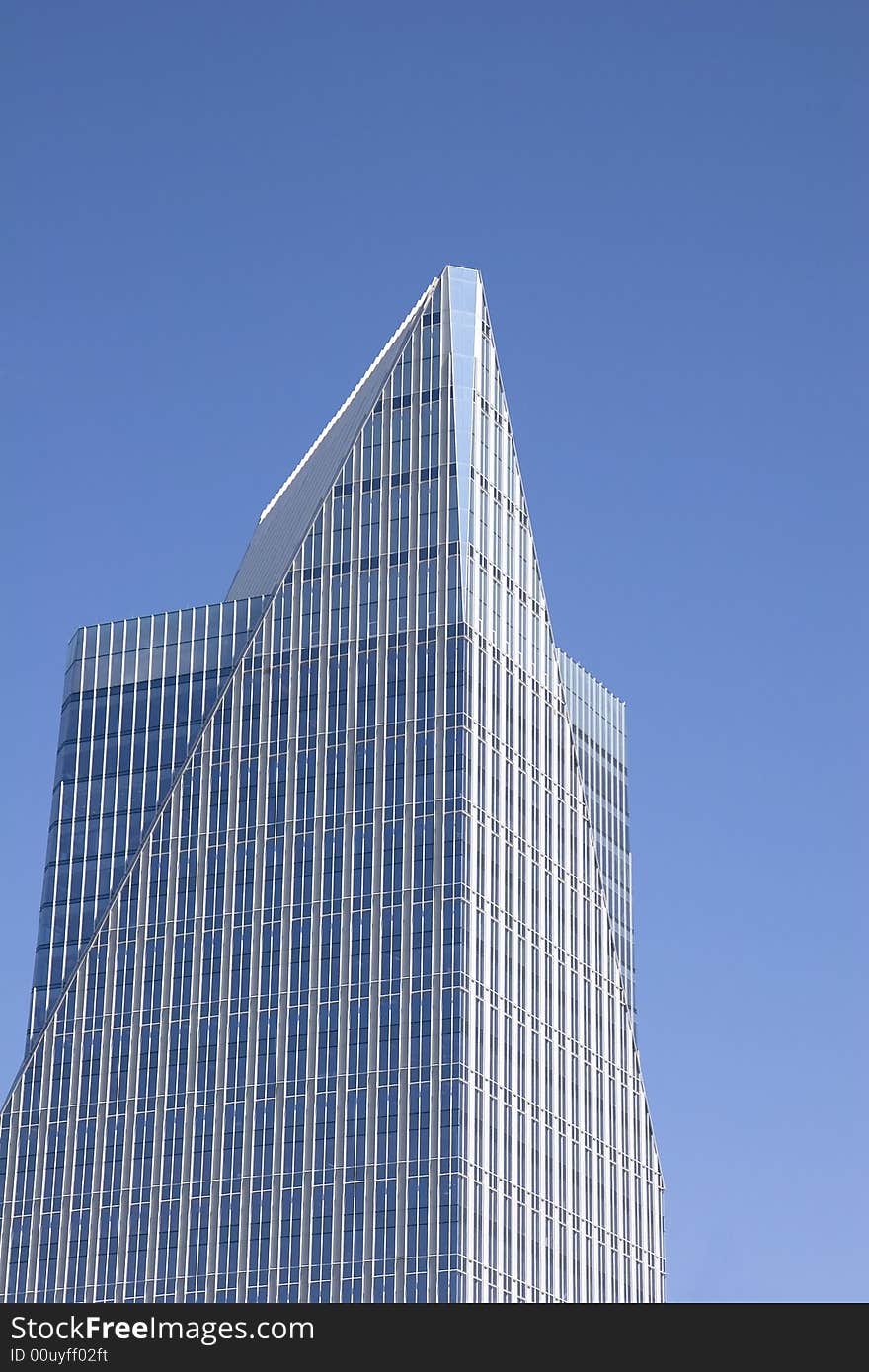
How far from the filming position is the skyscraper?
178 meters

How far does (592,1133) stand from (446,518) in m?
53.2

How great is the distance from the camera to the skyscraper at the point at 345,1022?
17762 centimetres

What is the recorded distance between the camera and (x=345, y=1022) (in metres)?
184

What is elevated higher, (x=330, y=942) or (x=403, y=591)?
(x=403, y=591)

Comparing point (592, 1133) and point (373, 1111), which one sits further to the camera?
point (592, 1133)

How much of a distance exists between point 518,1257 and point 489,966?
22427 mm
